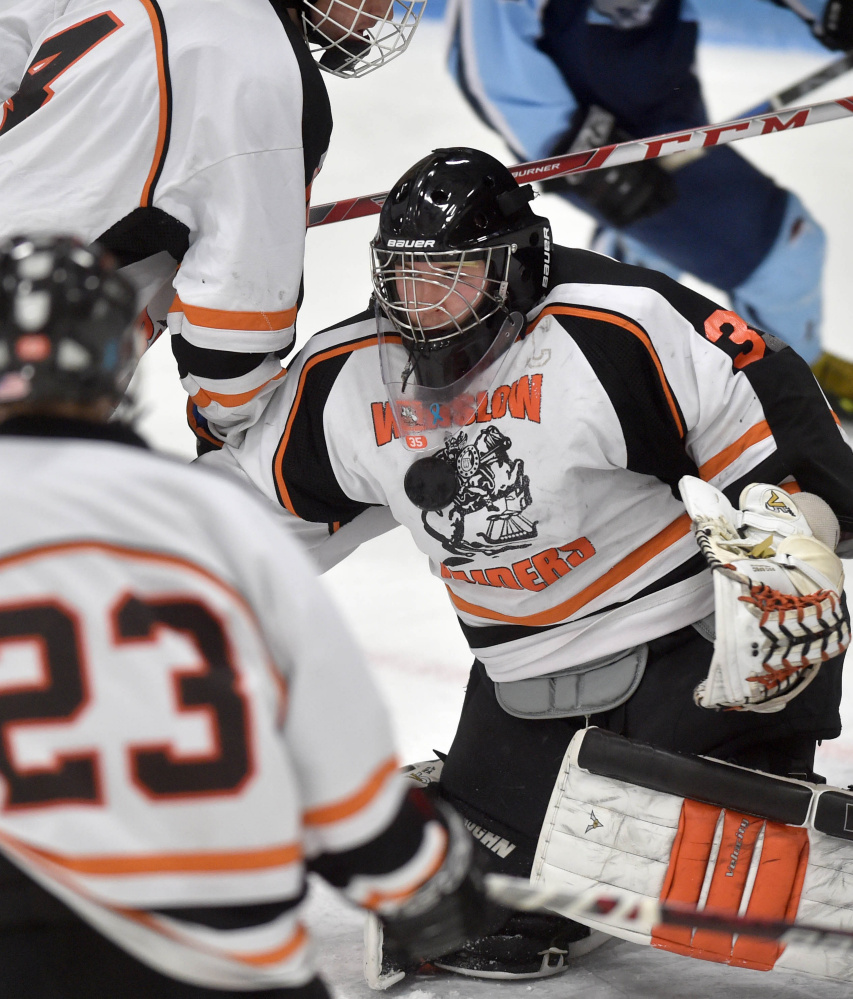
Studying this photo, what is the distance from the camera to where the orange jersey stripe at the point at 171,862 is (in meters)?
0.90

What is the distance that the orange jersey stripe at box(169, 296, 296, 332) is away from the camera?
1.82 meters

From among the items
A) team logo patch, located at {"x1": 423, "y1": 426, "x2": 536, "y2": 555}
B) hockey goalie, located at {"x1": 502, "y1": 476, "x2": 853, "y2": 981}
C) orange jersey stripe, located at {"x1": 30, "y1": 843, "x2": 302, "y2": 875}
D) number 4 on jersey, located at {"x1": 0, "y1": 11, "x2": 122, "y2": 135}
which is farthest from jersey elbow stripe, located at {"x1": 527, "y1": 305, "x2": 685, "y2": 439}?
orange jersey stripe, located at {"x1": 30, "y1": 843, "x2": 302, "y2": 875}

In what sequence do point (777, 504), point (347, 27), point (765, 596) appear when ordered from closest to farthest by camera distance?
point (765, 596)
point (777, 504)
point (347, 27)

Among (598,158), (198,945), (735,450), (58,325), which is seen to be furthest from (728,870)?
(598,158)

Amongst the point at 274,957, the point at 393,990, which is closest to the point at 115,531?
the point at 274,957

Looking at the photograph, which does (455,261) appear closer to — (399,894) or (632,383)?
(632,383)

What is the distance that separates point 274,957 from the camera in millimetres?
955

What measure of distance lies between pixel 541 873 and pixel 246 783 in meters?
0.96

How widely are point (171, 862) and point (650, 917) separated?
0.72 m

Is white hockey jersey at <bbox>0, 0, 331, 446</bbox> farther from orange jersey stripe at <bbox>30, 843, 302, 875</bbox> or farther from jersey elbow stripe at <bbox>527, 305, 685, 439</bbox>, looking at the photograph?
orange jersey stripe at <bbox>30, 843, 302, 875</bbox>

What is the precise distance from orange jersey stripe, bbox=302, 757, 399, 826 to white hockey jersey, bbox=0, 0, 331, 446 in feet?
3.31

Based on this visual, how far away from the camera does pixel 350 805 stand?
0.95 meters

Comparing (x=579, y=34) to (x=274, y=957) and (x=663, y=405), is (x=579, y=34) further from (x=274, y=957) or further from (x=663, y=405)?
(x=274, y=957)

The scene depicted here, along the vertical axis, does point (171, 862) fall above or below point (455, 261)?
below
